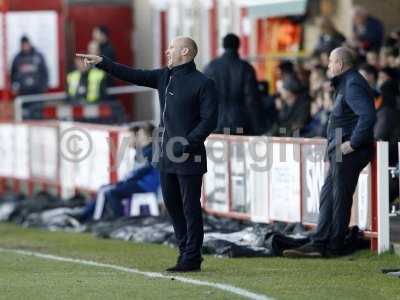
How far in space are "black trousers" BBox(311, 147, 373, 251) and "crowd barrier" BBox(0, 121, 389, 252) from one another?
0.27m

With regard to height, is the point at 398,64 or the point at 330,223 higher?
the point at 398,64

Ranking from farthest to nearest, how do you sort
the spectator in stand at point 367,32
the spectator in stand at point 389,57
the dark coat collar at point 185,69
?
the spectator in stand at point 367,32, the spectator in stand at point 389,57, the dark coat collar at point 185,69

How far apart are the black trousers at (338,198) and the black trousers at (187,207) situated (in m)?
1.57

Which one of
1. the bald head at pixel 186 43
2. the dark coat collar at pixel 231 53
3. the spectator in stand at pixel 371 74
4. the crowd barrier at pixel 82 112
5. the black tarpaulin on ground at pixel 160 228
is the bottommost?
the black tarpaulin on ground at pixel 160 228

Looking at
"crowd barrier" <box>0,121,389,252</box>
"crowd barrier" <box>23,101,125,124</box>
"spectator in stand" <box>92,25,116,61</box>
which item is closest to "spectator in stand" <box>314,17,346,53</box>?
"crowd barrier" <box>0,121,389,252</box>

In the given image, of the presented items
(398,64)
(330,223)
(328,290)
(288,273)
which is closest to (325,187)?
(330,223)

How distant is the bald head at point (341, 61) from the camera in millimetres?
13422

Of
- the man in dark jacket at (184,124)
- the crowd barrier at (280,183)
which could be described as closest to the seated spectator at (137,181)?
the crowd barrier at (280,183)

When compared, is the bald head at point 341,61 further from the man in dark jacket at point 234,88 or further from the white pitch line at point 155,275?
the man in dark jacket at point 234,88

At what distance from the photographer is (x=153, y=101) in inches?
1168

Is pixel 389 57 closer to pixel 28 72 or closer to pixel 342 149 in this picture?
pixel 342 149

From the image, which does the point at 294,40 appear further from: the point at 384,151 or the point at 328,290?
the point at 328,290

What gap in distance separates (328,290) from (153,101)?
18.4 metres

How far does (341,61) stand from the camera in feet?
44.0
